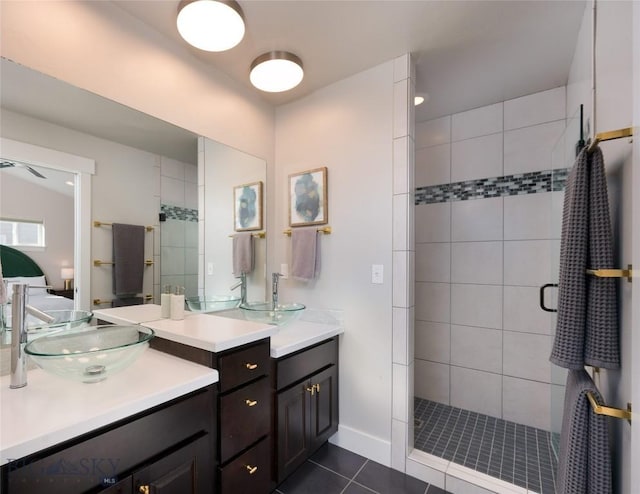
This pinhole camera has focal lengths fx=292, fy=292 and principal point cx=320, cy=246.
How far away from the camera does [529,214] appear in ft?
7.07

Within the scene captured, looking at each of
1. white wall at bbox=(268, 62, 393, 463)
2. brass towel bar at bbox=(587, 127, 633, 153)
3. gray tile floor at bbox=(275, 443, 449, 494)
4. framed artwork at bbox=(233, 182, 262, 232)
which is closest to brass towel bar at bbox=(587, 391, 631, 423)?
brass towel bar at bbox=(587, 127, 633, 153)

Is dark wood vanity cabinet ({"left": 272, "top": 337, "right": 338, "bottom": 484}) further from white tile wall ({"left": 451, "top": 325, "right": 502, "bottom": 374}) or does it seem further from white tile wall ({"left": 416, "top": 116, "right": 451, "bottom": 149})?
white tile wall ({"left": 416, "top": 116, "right": 451, "bottom": 149})

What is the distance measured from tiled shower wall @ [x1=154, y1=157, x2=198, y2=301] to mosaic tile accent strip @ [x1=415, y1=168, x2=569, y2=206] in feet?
6.22

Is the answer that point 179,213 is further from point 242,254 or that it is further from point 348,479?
point 348,479

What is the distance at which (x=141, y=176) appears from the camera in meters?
1.51

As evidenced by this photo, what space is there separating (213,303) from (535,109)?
2.67m

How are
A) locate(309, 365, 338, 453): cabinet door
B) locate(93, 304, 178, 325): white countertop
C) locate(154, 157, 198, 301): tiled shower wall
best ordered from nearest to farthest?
locate(93, 304, 178, 325): white countertop → locate(154, 157, 198, 301): tiled shower wall → locate(309, 365, 338, 453): cabinet door

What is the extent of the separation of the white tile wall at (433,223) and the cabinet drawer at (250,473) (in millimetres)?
1978

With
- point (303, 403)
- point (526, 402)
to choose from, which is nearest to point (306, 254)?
point (303, 403)

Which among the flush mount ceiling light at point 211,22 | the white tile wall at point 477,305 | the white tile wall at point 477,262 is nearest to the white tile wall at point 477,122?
the white tile wall at point 477,262

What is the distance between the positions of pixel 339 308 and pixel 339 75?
1.56 metres

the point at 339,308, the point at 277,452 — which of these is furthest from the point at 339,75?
the point at 277,452

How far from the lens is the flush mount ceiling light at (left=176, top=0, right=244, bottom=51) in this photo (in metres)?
1.28

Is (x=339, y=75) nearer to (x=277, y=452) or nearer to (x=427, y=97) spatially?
(x=427, y=97)
